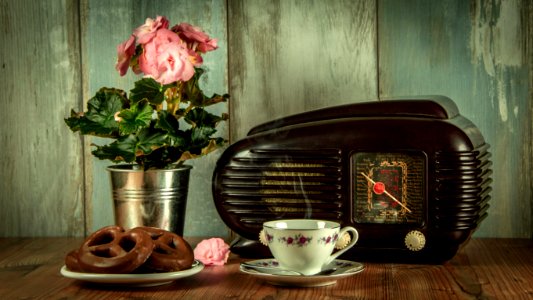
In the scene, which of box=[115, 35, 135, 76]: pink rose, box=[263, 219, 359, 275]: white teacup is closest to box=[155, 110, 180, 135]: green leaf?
box=[115, 35, 135, 76]: pink rose

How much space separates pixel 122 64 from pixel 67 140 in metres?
0.40

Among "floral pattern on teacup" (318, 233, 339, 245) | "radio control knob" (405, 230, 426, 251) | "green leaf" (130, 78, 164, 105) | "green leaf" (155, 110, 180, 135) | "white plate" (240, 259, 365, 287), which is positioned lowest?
"white plate" (240, 259, 365, 287)

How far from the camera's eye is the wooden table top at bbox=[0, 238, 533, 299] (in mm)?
1263

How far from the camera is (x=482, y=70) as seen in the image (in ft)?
5.87

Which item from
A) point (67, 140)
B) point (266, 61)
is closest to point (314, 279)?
point (266, 61)

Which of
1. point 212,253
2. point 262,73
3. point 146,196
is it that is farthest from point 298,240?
point 262,73

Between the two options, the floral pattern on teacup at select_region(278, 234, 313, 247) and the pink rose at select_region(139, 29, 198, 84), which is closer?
the floral pattern on teacup at select_region(278, 234, 313, 247)

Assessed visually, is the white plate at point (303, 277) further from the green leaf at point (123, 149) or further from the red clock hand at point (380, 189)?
the green leaf at point (123, 149)

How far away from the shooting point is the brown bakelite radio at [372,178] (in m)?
1.47

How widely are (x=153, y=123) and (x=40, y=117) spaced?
0.43 metres

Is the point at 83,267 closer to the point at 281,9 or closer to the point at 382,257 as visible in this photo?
the point at 382,257

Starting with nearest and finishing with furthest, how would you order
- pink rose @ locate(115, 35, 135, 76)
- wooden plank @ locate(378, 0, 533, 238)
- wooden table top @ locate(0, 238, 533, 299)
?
wooden table top @ locate(0, 238, 533, 299)
pink rose @ locate(115, 35, 135, 76)
wooden plank @ locate(378, 0, 533, 238)

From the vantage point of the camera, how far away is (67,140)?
6.23 feet

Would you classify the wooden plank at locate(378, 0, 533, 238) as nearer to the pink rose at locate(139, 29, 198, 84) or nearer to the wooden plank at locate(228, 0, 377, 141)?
the wooden plank at locate(228, 0, 377, 141)
